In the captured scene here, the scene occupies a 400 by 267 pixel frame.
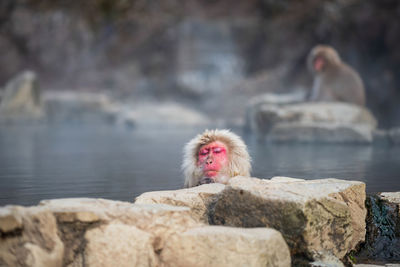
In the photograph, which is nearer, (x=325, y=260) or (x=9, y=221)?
(x=9, y=221)

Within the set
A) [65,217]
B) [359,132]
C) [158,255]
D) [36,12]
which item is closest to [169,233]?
[158,255]

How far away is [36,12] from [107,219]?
63.3ft

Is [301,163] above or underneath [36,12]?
underneath

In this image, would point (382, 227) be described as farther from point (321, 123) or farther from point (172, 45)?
point (172, 45)

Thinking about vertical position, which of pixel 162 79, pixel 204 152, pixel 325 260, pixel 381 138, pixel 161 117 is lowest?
pixel 325 260

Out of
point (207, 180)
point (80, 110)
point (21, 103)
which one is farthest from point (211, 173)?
point (80, 110)

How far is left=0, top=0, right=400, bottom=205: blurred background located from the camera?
16.0 ft

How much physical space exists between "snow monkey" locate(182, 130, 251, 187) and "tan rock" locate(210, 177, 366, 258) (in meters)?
0.60

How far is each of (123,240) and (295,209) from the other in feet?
2.54

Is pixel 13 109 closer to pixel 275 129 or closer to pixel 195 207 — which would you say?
pixel 275 129

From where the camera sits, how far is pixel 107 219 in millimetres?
2168

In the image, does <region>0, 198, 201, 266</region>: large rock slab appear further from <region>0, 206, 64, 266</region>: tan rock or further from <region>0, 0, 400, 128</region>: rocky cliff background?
<region>0, 0, 400, 128</region>: rocky cliff background

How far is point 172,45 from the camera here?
18.8 metres

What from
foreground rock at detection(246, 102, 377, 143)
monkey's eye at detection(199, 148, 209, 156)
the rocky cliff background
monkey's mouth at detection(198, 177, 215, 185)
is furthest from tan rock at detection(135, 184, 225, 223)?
the rocky cliff background
